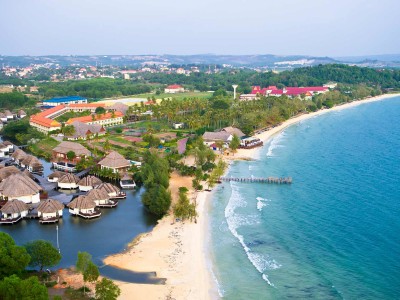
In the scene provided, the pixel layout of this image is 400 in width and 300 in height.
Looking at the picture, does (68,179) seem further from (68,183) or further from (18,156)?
(18,156)

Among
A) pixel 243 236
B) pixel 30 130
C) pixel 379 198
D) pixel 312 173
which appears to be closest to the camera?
pixel 243 236

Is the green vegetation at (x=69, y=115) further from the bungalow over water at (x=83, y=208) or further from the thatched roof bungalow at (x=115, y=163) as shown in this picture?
the bungalow over water at (x=83, y=208)

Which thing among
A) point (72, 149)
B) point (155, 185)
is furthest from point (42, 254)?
point (72, 149)

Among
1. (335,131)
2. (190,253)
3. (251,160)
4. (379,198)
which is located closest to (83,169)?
(251,160)

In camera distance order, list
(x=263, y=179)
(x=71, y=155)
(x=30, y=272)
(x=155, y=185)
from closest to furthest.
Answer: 1. (x=30, y=272)
2. (x=155, y=185)
3. (x=263, y=179)
4. (x=71, y=155)

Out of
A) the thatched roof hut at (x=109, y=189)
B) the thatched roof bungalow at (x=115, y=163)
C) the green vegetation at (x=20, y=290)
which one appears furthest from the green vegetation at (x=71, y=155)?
the green vegetation at (x=20, y=290)

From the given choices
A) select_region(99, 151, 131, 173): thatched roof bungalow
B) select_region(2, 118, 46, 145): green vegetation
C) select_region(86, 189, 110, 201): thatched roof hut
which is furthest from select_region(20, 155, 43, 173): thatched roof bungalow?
select_region(2, 118, 46, 145): green vegetation

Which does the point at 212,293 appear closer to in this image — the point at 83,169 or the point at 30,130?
the point at 83,169

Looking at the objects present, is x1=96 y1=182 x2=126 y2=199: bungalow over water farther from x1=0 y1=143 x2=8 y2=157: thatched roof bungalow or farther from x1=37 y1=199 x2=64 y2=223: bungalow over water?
x1=0 y1=143 x2=8 y2=157: thatched roof bungalow
